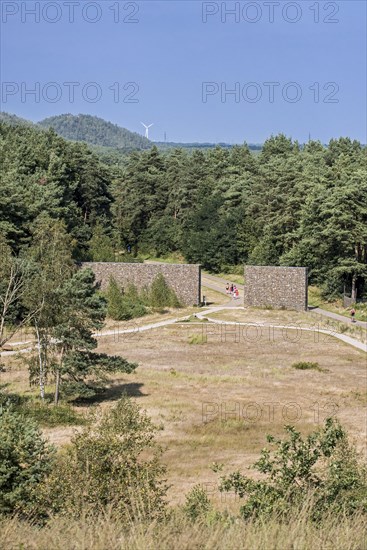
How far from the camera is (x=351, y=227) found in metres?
58.0

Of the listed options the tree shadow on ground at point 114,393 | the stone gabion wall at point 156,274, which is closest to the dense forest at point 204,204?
the stone gabion wall at point 156,274

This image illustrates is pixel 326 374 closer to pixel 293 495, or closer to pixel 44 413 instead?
pixel 44 413

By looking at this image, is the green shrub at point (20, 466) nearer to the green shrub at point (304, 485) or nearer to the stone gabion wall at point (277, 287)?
the green shrub at point (304, 485)

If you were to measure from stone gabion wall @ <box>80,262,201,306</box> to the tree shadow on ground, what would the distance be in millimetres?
23240

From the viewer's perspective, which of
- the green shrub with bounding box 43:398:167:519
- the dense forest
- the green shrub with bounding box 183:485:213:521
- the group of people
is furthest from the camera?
the group of people

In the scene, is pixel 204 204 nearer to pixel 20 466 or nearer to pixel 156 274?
pixel 156 274

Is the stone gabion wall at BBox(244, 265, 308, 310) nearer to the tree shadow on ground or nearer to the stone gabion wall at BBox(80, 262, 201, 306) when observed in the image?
the stone gabion wall at BBox(80, 262, 201, 306)

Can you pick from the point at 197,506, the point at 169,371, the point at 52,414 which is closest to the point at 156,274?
the point at 169,371

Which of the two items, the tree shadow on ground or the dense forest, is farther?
the dense forest

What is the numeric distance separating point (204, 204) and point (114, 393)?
52808mm

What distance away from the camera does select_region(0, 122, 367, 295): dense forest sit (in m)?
58.0

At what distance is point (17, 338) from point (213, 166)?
5755 centimetres

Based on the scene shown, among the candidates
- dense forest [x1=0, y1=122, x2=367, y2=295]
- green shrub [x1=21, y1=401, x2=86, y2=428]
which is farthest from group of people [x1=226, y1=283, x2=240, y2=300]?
green shrub [x1=21, y1=401, x2=86, y2=428]

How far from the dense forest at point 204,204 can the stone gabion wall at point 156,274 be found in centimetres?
448
